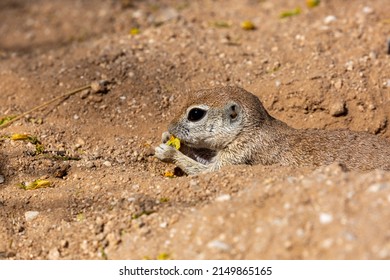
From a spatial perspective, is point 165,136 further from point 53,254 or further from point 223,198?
point 53,254

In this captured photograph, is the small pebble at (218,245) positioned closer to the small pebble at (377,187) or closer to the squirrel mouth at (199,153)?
the small pebble at (377,187)

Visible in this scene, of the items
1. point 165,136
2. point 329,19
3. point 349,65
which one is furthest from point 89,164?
point 329,19

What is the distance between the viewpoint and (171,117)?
6.68 meters

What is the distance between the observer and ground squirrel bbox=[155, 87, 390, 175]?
18.7ft

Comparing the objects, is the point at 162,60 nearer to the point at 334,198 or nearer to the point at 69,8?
the point at 69,8

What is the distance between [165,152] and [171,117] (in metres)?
0.92

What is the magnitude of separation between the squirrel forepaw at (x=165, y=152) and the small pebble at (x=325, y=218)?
2.38 metres

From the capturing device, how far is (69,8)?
9898mm

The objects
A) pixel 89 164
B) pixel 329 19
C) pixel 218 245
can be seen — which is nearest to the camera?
pixel 218 245

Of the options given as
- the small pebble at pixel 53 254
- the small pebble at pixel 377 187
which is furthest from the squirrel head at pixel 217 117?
the small pebble at pixel 377 187

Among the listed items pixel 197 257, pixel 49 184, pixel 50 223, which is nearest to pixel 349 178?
pixel 197 257

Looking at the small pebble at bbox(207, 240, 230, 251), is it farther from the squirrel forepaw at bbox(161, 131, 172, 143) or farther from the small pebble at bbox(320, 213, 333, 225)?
the squirrel forepaw at bbox(161, 131, 172, 143)

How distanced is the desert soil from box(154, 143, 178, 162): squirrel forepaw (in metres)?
0.22

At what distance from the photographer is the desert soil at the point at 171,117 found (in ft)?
12.8
